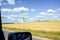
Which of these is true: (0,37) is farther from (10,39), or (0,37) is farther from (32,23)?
(32,23)

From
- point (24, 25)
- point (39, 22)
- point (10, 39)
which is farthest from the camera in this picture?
point (39, 22)

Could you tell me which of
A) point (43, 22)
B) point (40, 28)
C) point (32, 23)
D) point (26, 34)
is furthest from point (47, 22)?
point (26, 34)

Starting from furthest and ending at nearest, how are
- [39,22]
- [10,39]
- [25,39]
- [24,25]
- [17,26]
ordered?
[39,22]
[24,25]
[17,26]
[25,39]
[10,39]

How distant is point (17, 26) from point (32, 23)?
2.23 meters

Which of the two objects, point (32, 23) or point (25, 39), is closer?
point (25, 39)

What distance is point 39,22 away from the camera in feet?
59.7

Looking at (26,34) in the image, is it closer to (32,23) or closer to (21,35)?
(21,35)

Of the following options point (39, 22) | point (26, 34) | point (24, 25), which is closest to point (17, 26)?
point (24, 25)

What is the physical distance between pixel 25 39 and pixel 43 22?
1754 cm

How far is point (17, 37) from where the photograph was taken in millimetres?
724

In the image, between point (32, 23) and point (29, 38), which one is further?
point (32, 23)

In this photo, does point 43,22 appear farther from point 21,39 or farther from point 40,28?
point 21,39

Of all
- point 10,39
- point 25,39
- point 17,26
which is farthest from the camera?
point 17,26

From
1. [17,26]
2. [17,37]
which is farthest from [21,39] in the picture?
[17,26]
